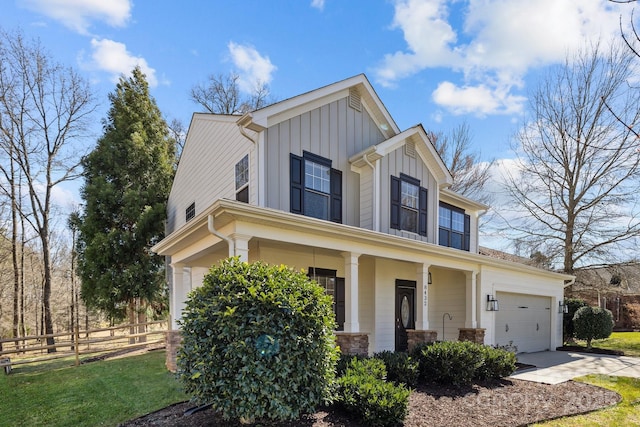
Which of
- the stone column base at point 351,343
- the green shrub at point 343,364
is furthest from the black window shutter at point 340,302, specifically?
the green shrub at point 343,364

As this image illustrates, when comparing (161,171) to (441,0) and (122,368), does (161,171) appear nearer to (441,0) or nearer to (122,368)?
(122,368)

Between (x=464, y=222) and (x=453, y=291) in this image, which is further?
(x=464, y=222)

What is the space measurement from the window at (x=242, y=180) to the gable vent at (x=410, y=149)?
458 centimetres

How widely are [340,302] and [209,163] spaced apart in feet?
18.1

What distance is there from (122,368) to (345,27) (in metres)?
10.6

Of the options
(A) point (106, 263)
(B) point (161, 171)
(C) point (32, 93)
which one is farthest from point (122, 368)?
(C) point (32, 93)

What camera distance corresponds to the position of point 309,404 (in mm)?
4496

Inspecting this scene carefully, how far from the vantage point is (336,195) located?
907cm

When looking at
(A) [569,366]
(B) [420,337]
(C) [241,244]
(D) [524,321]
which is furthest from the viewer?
(D) [524,321]

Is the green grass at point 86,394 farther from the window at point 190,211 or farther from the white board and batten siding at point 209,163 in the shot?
the window at point 190,211

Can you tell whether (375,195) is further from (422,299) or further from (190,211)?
(190,211)

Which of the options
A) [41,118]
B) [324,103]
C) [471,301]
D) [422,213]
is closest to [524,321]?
[471,301]

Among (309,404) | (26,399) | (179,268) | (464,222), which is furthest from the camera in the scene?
(464,222)

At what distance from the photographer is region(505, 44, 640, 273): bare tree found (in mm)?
16094
